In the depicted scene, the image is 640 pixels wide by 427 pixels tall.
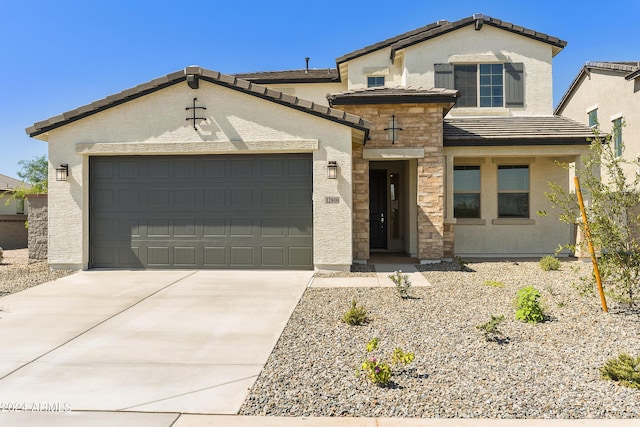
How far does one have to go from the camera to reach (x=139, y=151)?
395 inches

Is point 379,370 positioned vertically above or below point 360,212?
below

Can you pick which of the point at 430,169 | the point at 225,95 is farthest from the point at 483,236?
the point at 225,95

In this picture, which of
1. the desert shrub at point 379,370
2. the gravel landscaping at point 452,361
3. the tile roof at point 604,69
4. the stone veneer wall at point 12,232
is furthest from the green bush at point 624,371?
the stone veneer wall at point 12,232

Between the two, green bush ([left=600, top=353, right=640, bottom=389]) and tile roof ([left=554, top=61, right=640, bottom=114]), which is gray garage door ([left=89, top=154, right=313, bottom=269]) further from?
tile roof ([left=554, top=61, right=640, bottom=114])

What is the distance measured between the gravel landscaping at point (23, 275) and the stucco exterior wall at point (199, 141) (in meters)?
0.42

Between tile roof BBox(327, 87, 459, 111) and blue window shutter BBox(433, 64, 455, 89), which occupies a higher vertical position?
blue window shutter BBox(433, 64, 455, 89)

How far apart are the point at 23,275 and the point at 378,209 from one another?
1012cm

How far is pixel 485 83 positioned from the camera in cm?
1402

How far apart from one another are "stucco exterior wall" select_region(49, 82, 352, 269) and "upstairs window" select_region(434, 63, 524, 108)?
619 cm

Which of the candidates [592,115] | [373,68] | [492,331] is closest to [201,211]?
[492,331]

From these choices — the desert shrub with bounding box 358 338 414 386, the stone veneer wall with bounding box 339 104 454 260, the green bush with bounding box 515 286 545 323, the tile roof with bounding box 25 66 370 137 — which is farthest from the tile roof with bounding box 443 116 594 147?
the desert shrub with bounding box 358 338 414 386

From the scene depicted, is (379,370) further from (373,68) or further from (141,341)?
(373,68)

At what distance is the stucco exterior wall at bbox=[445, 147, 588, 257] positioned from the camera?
12883 millimetres

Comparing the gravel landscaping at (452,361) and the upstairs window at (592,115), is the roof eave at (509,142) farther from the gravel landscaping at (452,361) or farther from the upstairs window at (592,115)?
the upstairs window at (592,115)
